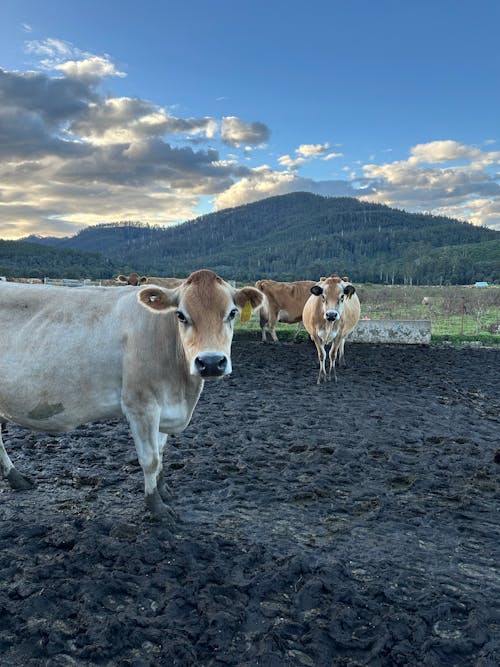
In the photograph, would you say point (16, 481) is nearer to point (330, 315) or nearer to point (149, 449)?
point (149, 449)

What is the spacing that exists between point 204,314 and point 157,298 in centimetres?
51

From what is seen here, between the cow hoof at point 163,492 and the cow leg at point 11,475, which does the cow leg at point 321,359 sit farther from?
the cow leg at point 11,475

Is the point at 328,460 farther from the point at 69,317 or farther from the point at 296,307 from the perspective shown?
the point at 296,307

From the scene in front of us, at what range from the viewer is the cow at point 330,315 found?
996 centimetres

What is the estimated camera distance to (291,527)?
4.33 m

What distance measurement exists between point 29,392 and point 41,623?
1.94 m

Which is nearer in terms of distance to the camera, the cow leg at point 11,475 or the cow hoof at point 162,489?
the cow hoof at point 162,489

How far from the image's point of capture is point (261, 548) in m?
3.91

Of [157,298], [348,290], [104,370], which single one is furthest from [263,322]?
[157,298]

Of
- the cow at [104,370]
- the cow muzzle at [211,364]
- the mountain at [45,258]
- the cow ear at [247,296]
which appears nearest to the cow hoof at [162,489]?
the cow at [104,370]

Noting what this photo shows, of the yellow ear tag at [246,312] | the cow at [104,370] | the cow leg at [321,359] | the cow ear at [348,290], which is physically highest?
the cow ear at [348,290]

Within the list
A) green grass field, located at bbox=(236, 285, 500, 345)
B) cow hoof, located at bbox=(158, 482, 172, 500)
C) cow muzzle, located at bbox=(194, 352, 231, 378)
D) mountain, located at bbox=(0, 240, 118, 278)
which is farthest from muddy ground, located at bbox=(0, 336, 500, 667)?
mountain, located at bbox=(0, 240, 118, 278)

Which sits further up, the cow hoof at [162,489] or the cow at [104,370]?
the cow at [104,370]

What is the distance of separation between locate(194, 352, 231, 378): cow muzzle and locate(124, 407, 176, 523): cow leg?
0.95 m
